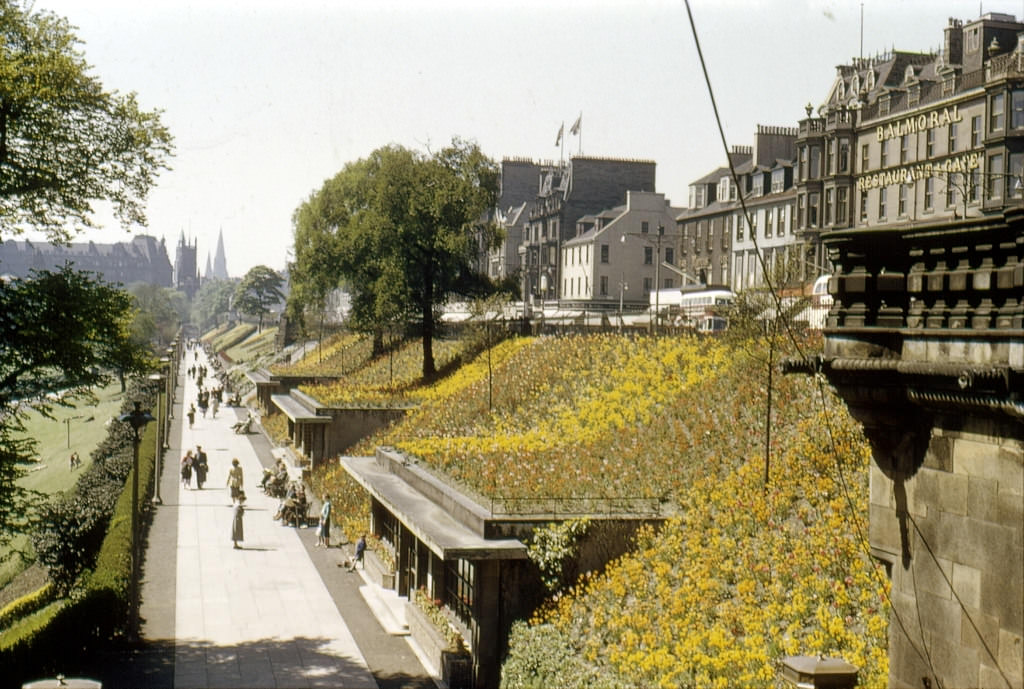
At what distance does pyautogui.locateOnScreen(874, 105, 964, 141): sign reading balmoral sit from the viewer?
46.3 m

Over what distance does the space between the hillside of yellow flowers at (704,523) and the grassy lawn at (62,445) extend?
62.5 feet

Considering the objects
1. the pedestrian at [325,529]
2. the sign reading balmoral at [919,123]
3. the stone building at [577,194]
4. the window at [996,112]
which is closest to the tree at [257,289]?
the stone building at [577,194]

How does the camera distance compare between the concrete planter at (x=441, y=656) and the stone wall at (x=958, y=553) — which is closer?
the stone wall at (x=958, y=553)

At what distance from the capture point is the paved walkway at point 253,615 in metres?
19.9

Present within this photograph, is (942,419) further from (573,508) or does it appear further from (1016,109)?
(1016,109)

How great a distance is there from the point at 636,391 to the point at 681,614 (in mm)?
15968

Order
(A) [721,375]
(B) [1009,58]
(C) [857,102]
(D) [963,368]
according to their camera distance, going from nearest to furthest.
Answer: (D) [963,368] → (A) [721,375] → (B) [1009,58] → (C) [857,102]

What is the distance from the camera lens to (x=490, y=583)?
1989 cm

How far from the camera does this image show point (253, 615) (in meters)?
23.9

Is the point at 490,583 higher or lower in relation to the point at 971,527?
lower

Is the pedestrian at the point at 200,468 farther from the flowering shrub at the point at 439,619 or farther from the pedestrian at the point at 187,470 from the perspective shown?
the flowering shrub at the point at 439,619

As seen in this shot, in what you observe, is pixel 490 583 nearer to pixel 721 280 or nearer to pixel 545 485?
pixel 545 485

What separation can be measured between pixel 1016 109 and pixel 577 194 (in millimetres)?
45387

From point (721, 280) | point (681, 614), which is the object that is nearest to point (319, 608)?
point (681, 614)
